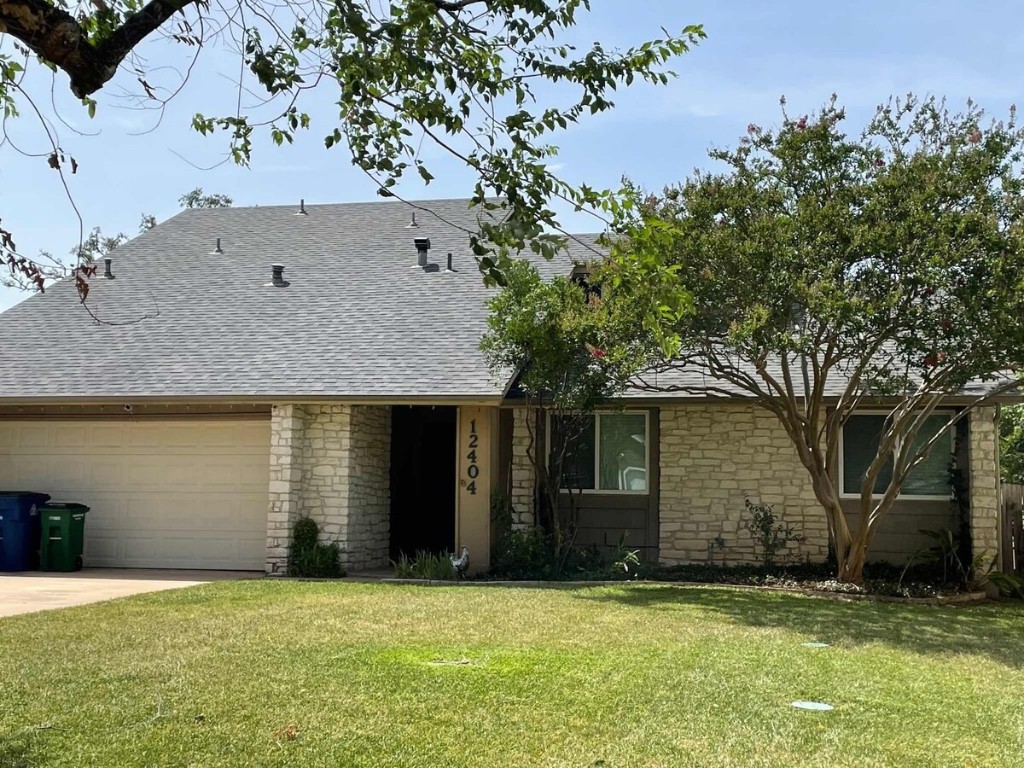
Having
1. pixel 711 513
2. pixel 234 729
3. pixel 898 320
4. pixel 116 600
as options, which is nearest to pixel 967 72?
pixel 898 320

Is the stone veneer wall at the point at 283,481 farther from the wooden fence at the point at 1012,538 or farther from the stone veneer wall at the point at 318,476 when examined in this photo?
the wooden fence at the point at 1012,538

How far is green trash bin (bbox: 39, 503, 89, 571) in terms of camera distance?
14312 mm

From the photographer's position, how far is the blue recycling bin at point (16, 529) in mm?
14359

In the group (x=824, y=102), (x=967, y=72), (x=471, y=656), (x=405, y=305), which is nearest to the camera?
(x=471, y=656)

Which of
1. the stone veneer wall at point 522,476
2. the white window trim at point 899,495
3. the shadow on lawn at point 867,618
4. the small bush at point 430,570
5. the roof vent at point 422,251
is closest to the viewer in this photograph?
the shadow on lawn at point 867,618

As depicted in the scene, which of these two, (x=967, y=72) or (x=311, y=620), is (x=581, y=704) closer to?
(x=311, y=620)

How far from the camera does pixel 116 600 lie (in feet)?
35.7

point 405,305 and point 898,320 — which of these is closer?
point 898,320

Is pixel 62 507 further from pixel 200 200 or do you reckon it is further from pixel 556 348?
pixel 200 200

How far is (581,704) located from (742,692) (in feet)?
3.79

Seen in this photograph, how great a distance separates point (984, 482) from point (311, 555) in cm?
894

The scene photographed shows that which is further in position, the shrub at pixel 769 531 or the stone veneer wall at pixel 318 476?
the shrub at pixel 769 531

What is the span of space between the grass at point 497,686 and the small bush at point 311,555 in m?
3.11

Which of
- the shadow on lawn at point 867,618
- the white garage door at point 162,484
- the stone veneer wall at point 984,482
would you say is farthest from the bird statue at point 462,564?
the stone veneer wall at point 984,482
